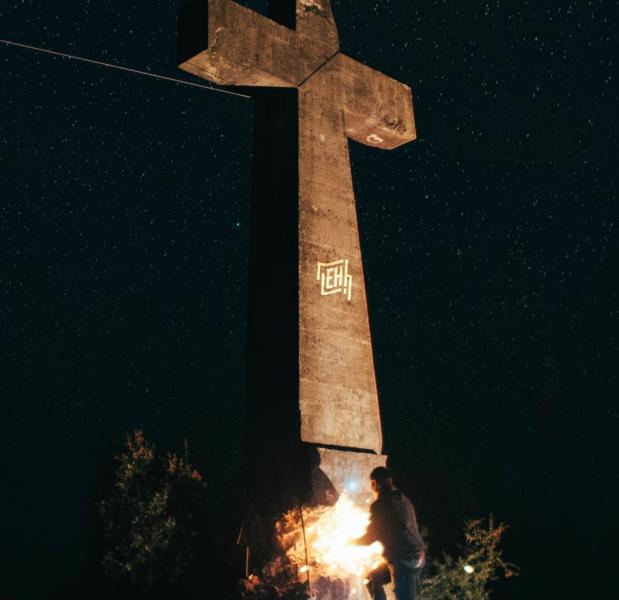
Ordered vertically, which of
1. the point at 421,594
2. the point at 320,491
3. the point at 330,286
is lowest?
the point at 421,594

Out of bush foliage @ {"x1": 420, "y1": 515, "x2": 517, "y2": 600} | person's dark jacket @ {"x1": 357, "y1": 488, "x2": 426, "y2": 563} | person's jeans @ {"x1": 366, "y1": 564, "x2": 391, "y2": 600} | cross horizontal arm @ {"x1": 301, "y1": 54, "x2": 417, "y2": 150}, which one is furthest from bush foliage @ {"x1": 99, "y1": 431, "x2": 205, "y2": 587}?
person's dark jacket @ {"x1": 357, "y1": 488, "x2": 426, "y2": 563}

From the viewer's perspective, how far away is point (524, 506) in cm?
2605

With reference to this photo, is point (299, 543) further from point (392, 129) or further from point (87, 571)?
point (87, 571)

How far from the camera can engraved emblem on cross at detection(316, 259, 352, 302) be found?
8.29 m

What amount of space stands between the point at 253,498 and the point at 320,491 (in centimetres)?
81

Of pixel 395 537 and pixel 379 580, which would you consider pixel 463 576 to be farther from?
pixel 395 537

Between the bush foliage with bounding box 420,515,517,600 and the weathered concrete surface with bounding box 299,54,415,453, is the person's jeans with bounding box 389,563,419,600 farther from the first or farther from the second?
the bush foliage with bounding box 420,515,517,600

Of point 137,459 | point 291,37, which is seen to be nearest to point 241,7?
point 291,37

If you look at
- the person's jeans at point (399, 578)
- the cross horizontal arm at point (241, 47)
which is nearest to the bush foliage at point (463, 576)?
the person's jeans at point (399, 578)

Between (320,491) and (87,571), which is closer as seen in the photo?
(320,491)

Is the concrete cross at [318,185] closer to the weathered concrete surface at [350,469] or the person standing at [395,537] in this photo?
the weathered concrete surface at [350,469]

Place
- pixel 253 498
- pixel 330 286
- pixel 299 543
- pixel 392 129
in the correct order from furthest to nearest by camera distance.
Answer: pixel 392 129, pixel 330 286, pixel 253 498, pixel 299 543

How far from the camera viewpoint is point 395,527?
277 inches

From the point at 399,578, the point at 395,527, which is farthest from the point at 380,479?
the point at 399,578
